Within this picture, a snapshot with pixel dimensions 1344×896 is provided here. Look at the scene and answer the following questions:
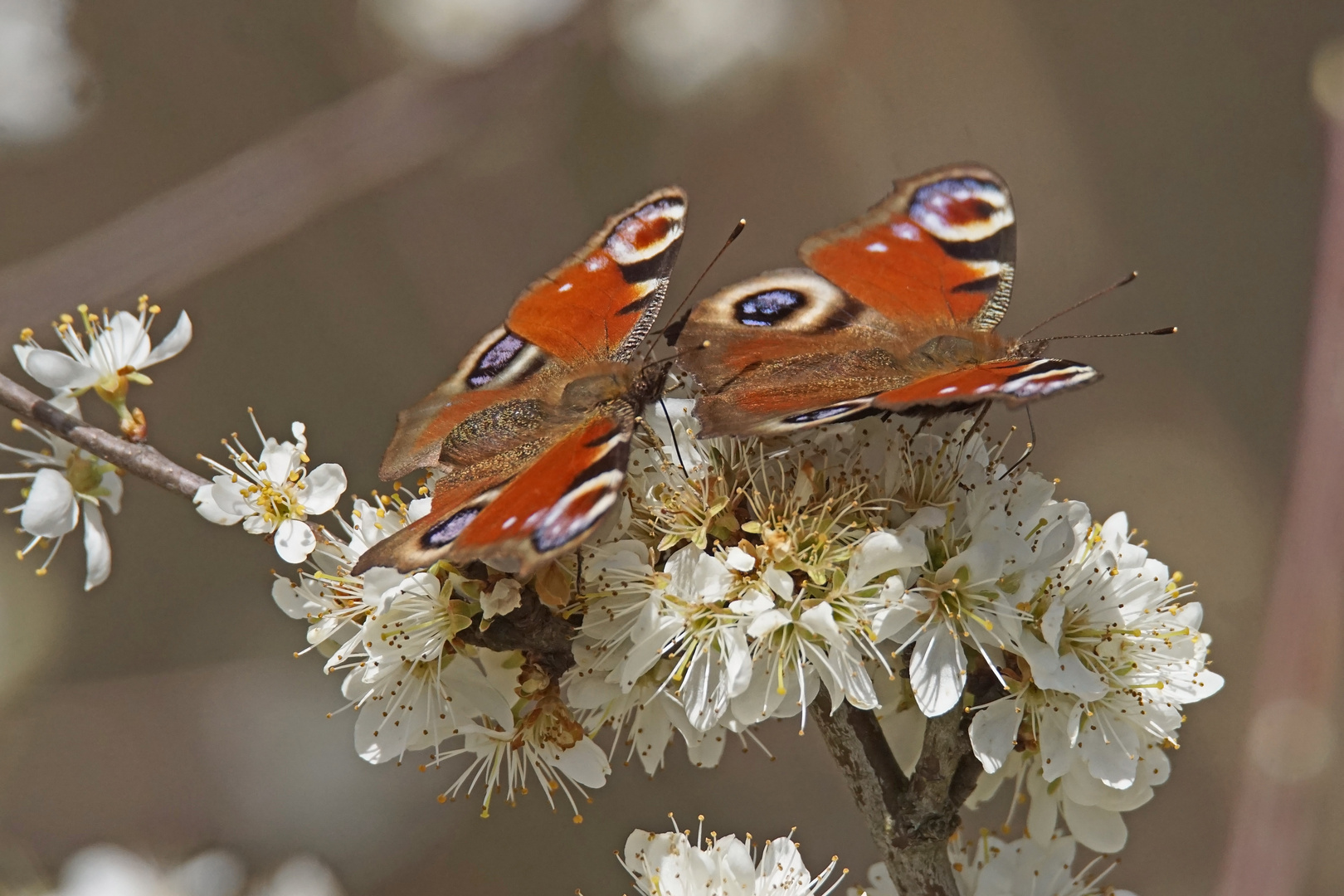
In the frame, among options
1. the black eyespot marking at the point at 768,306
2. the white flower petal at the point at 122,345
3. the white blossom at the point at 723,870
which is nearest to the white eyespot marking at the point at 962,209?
the black eyespot marking at the point at 768,306

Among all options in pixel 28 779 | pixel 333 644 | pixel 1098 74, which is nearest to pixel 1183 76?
pixel 1098 74

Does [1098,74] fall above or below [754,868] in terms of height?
above

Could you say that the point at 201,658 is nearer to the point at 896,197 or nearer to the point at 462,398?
the point at 462,398

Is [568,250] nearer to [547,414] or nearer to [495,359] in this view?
[495,359]

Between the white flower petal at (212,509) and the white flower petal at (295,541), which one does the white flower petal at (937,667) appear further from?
the white flower petal at (212,509)

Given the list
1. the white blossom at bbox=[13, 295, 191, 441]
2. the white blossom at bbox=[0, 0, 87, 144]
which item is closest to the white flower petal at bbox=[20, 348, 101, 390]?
the white blossom at bbox=[13, 295, 191, 441]

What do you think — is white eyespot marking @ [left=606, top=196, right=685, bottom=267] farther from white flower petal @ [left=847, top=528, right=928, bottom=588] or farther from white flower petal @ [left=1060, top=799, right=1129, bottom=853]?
white flower petal @ [left=1060, top=799, right=1129, bottom=853]
